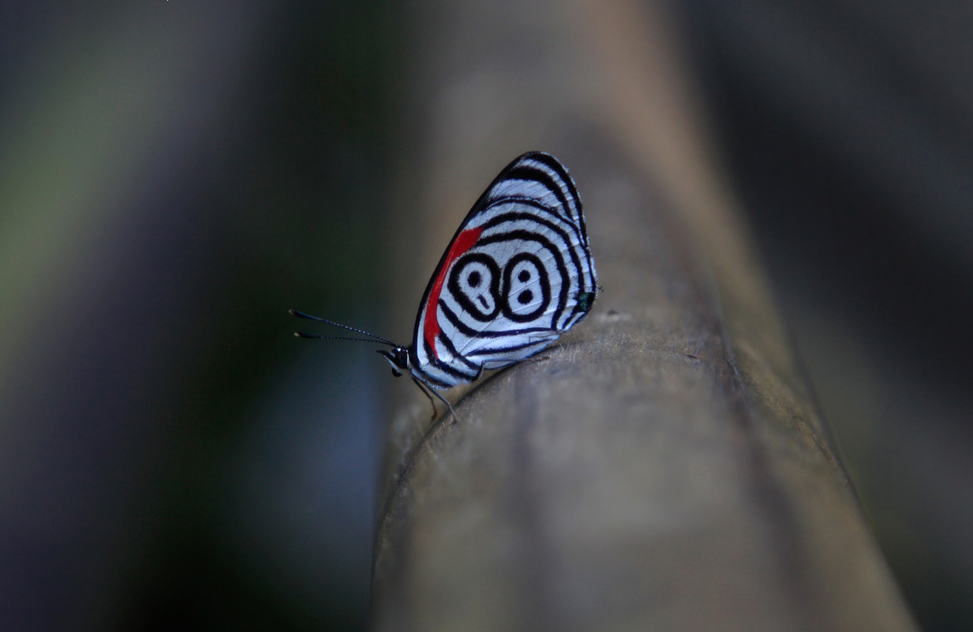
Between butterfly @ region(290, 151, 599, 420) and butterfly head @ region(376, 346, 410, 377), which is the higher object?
butterfly @ region(290, 151, 599, 420)

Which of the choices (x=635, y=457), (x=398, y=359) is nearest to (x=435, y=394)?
(x=398, y=359)

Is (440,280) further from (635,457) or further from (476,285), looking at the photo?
(635,457)

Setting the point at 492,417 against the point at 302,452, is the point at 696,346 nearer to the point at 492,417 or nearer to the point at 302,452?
the point at 492,417

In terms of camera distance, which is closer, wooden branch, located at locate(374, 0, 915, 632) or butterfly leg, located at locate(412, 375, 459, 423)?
wooden branch, located at locate(374, 0, 915, 632)

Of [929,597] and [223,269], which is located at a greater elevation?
[223,269]

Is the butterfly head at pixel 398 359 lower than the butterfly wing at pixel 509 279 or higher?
lower

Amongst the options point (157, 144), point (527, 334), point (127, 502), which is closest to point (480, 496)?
point (527, 334)
